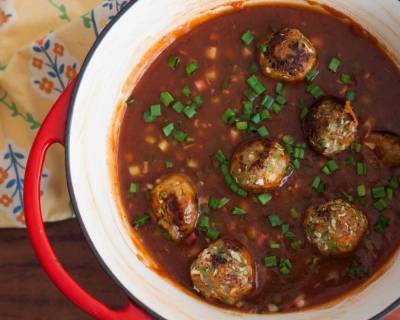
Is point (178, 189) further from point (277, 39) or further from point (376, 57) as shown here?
point (376, 57)

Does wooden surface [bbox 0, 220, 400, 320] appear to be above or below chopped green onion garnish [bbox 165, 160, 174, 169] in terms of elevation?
below

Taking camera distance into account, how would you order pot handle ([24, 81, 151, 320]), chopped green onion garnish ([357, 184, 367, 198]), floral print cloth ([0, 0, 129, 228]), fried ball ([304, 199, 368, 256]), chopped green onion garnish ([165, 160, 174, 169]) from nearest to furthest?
pot handle ([24, 81, 151, 320]), fried ball ([304, 199, 368, 256]), chopped green onion garnish ([357, 184, 367, 198]), chopped green onion garnish ([165, 160, 174, 169]), floral print cloth ([0, 0, 129, 228])

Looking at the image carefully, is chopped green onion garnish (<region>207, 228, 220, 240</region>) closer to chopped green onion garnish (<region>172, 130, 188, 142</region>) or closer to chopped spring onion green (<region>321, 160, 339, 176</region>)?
chopped green onion garnish (<region>172, 130, 188, 142</region>)

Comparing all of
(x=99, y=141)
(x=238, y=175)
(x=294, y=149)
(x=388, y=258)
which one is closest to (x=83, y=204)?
(x=99, y=141)

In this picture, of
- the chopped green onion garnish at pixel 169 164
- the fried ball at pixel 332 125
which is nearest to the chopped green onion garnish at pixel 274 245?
the fried ball at pixel 332 125

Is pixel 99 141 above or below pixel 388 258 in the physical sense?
below

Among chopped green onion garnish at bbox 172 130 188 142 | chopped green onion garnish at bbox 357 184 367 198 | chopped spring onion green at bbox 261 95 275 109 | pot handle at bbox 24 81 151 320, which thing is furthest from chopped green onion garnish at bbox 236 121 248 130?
pot handle at bbox 24 81 151 320

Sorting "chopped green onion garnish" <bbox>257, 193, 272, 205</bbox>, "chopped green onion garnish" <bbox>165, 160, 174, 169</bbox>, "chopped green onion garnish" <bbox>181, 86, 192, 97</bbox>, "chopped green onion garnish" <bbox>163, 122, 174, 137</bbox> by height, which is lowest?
"chopped green onion garnish" <bbox>165, 160, 174, 169</bbox>
